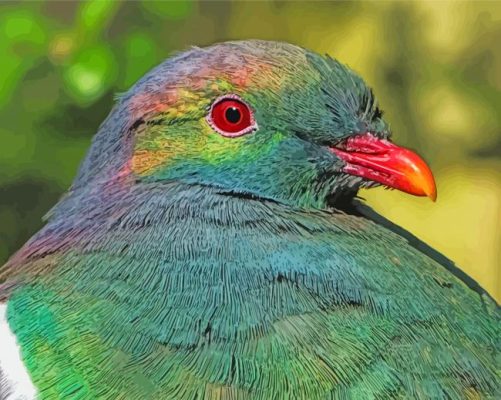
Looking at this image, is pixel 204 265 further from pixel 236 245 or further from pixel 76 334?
pixel 76 334

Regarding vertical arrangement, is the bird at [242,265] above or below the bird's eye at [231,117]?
below

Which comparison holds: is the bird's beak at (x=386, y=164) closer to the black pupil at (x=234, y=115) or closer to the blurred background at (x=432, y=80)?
the black pupil at (x=234, y=115)

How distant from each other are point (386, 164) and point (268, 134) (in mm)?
234

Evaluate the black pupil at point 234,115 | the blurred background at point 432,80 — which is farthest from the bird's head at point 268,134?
the blurred background at point 432,80

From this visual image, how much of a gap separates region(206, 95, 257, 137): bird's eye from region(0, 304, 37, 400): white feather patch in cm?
54

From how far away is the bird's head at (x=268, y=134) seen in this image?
68.0 inches

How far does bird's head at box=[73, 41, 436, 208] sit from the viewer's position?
173 centimetres

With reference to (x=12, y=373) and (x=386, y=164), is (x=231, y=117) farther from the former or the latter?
(x=12, y=373)

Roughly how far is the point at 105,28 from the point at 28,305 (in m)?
1.44

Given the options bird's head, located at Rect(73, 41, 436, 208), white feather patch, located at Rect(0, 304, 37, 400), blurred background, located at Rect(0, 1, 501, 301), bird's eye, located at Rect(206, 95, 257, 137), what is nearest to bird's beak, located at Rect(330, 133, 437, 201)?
bird's head, located at Rect(73, 41, 436, 208)

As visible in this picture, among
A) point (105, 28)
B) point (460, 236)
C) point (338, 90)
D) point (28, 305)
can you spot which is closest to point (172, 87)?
point (338, 90)

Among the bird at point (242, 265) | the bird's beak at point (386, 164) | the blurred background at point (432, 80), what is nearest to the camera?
the bird at point (242, 265)

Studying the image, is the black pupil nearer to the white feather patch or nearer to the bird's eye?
the bird's eye

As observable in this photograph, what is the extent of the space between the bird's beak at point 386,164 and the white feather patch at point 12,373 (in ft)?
2.29
